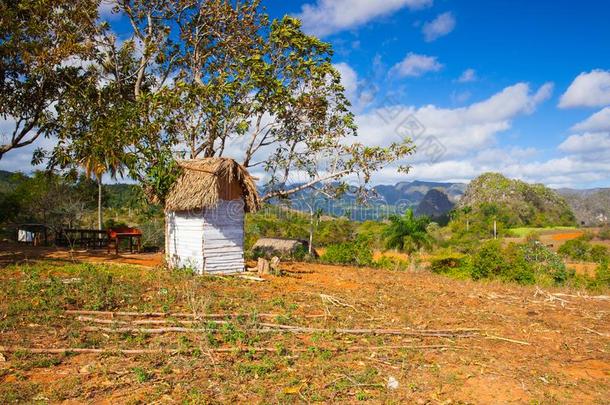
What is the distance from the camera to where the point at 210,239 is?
12773mm

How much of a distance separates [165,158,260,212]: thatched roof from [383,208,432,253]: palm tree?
17834 millimetres

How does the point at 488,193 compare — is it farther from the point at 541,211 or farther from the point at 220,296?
the point at 220,296

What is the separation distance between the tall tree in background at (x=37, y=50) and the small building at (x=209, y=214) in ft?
19.1

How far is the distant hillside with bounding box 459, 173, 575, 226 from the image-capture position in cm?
6631

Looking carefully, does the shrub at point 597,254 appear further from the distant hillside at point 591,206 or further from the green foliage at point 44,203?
the distant hillside at point 591,206

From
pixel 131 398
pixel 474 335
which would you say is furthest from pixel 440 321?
pixel 131 398

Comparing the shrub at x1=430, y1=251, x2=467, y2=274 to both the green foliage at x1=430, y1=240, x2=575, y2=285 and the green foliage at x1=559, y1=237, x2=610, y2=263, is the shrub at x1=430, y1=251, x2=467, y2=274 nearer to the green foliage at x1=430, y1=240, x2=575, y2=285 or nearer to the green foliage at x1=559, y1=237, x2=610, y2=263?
the green foliage at x1=430, y1=240, x2=575, y2=285

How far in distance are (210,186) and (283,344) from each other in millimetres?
6310

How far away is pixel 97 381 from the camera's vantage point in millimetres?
5523

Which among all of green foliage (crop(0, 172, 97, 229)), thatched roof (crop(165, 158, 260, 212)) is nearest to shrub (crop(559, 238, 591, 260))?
thatched roof (crop(165, 158, 260, 212))

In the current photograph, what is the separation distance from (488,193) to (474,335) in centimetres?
7000

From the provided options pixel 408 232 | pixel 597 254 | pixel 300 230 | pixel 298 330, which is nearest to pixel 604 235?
pixel 597 254

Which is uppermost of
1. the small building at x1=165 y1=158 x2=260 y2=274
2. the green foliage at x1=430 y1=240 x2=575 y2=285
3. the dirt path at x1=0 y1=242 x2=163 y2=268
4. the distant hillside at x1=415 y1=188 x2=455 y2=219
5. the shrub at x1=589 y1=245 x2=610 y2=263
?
the distant hillside at x1=415 y1=188 x2=455 y2=219

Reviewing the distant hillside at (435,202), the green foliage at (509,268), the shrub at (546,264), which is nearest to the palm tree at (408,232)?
the shrub at (546,264)
